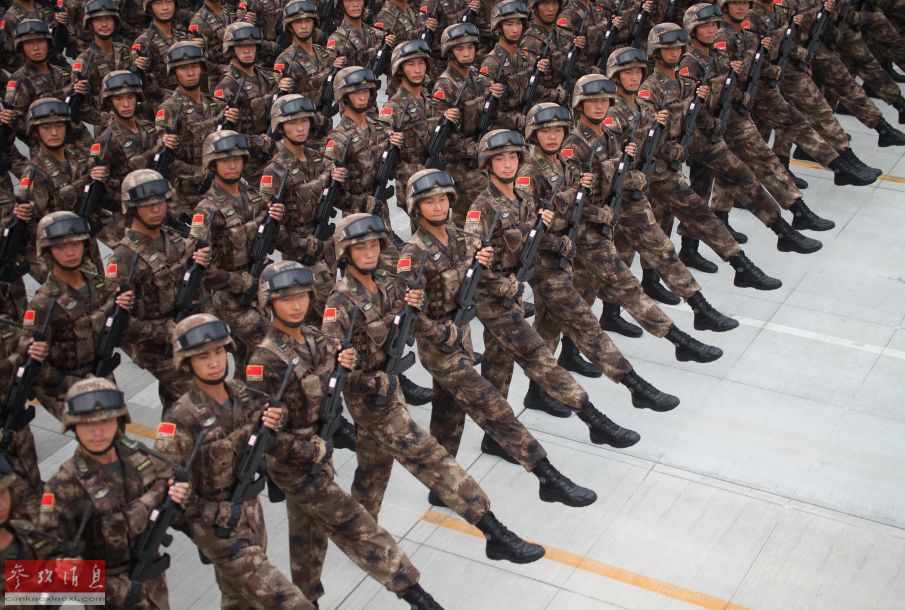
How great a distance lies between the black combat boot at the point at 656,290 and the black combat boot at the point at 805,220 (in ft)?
6.14

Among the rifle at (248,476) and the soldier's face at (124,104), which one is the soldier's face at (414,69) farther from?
the rifle at (248,476)

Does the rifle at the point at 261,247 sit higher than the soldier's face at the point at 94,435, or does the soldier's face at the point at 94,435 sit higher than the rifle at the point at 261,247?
the soldier's face at the point at 94,435

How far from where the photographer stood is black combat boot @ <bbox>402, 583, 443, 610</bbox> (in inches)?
301

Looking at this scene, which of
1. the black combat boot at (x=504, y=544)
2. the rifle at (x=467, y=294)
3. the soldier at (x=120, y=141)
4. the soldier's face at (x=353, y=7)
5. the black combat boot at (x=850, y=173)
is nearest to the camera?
the black combat boot at (x=504, y=544)

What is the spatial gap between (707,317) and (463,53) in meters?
3.64

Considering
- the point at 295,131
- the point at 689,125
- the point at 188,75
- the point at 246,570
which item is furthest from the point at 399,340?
the point at 188,75

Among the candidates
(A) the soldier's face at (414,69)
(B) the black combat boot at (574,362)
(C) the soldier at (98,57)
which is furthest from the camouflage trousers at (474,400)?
(C) the soldier at (98,57)

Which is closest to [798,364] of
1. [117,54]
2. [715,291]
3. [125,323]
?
[715,291]

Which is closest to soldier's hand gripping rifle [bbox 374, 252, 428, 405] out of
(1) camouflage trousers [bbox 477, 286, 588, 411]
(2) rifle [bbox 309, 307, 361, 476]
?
(2) rifle [bbox 309, 307, 361, 476]

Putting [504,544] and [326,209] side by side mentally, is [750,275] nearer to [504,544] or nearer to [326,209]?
[326,209]

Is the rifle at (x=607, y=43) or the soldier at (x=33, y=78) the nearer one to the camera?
the soldier at (x=33, y=78)

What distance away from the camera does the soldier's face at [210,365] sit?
280 inches

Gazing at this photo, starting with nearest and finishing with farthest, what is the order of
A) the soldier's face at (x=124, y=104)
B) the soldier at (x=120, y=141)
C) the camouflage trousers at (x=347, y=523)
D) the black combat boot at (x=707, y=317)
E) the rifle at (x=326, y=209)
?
1. the camouflage trousers at (x=347, y=523)
2. the rifle at (x=326, y=209)
3. the black combat boot at (x=707, y=317)
4. the soldier at (x=120, y=141)
5. the soldier's face at (x=124, y=104)

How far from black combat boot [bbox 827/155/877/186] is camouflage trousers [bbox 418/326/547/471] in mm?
6417
